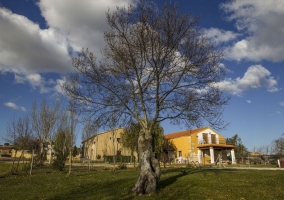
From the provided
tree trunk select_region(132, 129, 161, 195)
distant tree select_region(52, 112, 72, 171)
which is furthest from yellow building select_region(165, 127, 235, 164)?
tree trunk select_region(132, 129, 161, 195)

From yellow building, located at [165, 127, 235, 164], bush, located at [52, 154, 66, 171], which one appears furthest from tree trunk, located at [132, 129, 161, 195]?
yellow building, located at [165, 127, 235, 164]

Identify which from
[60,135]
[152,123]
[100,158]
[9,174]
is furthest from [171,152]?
[152,123]

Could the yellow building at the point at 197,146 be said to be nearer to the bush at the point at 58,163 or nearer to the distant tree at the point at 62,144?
the distant tree at the point at 62,144

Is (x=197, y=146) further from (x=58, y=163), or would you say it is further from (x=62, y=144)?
(x=58, y=163)

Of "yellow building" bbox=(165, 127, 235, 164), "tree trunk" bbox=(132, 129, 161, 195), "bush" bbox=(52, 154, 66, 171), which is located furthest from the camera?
"yellow building" bbox=(165, 127, 235, 164)

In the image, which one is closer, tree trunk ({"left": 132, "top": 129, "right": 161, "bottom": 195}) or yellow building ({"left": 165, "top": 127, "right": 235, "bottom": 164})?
tree trunk ({"left": 132, "top": 129, "right": 161, "bottom": 195})

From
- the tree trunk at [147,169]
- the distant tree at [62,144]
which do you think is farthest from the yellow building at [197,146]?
the tree trunk at [147,169]

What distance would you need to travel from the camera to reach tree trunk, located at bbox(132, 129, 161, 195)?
10023 mm

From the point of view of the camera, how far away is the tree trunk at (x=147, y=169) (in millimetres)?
10023

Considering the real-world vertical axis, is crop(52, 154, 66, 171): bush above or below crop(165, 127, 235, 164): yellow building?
below

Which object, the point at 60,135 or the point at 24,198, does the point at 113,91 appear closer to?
the point at 24,198

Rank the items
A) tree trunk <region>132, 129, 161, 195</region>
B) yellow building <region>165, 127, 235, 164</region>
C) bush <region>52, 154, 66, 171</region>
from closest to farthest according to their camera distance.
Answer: tree trunk <region>132, 129, 161, 195</region>, bush <region>52, 154, 66, 171</region>, yellow building <region>165, 127, 235, 164</region>

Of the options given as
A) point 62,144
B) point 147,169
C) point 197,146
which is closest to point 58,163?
point 62,144

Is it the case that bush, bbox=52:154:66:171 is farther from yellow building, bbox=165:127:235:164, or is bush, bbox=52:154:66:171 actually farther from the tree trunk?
yellow building, bbox=165:127:235:164
